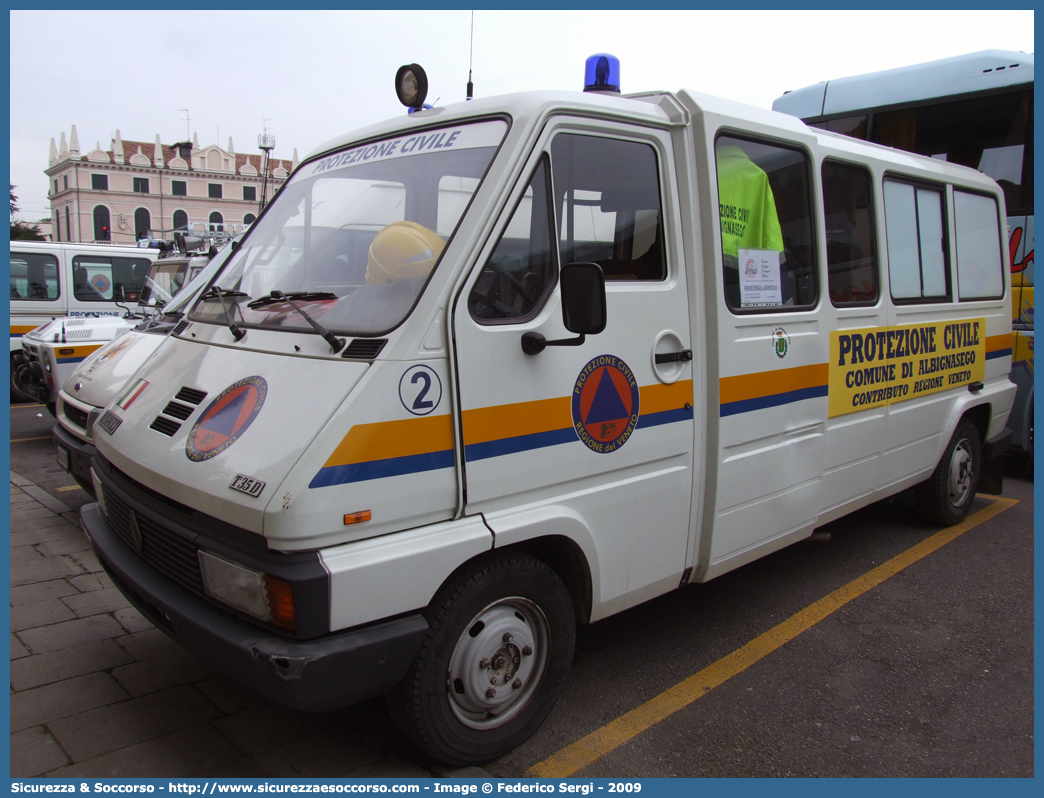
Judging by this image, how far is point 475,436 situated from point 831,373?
239 cm

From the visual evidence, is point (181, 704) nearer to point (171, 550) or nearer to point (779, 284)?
point (171, 550)

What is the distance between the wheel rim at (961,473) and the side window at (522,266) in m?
4.21

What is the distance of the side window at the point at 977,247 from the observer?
5301 millimetres

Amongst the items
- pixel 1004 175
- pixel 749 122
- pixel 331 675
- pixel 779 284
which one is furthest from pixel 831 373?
pixel 1004 175

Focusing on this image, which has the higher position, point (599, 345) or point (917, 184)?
point (917, 184)

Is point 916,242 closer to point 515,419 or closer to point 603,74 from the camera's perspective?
point 603,74

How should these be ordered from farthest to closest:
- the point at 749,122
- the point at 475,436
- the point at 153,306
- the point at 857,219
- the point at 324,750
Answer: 1. the point at 153,306
2. the point at 857,219
3. the point at 749,122
4. the point at 324,750
5. the point at 475,436

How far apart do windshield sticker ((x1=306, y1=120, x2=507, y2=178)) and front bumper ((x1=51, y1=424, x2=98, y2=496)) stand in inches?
101

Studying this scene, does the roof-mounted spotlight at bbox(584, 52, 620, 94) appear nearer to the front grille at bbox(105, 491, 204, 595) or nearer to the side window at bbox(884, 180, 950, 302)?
the side window at bbox(884, 180, 950, 302)

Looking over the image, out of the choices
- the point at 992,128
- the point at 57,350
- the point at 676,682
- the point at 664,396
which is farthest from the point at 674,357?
the point at 57,350

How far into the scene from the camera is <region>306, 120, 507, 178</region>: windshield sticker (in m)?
2.75

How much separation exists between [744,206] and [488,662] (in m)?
2.36

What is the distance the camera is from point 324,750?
2.82 meters

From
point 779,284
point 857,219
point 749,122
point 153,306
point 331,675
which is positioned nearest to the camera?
point 331,675
